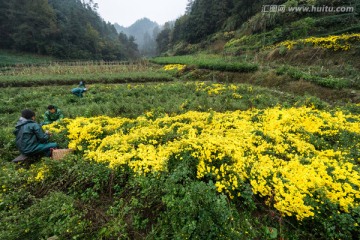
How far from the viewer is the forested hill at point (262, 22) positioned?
22.6 metres

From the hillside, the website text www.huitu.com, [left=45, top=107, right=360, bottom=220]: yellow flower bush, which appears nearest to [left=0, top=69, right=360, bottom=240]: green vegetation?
[left=45, top=107, right=360, bottom=220]: yellow flower bush

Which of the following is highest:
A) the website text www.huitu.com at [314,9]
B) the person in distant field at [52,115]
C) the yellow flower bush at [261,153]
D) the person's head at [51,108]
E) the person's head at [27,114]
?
the website text www.huitu.com at [314,9]

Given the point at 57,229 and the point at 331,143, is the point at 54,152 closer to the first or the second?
the point at 57,229

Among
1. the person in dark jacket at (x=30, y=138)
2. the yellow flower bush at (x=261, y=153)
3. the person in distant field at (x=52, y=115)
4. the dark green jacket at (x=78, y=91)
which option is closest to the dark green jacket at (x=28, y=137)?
the person in dark jacket at (x=30, y=138)

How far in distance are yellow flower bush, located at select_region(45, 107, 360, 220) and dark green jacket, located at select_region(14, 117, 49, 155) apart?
0.78m

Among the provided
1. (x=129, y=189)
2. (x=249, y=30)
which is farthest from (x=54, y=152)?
(x=249, y=30)

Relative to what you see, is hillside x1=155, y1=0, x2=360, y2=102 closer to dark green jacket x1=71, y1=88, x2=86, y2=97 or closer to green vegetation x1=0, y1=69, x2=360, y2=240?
green vegetation x1=0, y1=69, x2=360, y2=240

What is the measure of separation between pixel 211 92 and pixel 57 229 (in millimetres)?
10692

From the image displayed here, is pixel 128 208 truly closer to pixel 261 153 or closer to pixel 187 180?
pixel 187 180

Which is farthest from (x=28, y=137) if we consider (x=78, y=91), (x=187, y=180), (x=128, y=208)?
(x=78, y=91)

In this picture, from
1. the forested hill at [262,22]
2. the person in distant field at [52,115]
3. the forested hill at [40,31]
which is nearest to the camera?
the person in distant field at [52,115]

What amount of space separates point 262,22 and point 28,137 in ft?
123

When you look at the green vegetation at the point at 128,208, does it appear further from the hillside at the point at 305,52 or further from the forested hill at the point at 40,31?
the forested hill at the point at 40,31

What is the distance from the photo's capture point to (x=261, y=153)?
463cm
